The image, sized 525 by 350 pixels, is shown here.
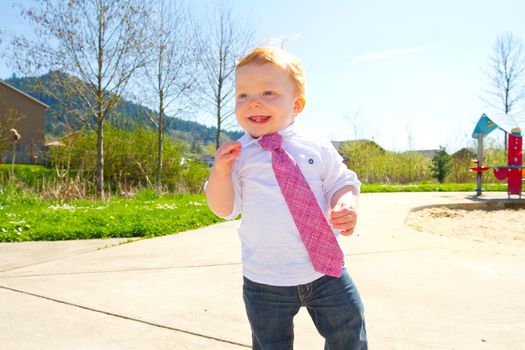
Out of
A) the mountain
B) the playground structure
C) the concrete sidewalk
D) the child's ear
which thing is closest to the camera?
the child's ear

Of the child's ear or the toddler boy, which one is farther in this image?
the child's ear

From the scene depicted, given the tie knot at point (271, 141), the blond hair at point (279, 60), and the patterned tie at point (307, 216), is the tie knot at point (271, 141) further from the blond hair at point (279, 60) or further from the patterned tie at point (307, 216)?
the blond hair at point (279, 60)

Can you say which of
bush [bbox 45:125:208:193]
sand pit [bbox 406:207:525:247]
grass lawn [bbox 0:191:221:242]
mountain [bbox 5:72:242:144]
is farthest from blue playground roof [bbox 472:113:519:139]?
grass lawn [bbox 0:191:221:242]

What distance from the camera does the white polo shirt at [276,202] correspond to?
1.57 m

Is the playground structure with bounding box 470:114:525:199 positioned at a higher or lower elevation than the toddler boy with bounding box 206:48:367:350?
higher

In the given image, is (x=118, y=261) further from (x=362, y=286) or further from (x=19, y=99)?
(x=19, y=99)

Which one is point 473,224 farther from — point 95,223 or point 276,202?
point 276,202

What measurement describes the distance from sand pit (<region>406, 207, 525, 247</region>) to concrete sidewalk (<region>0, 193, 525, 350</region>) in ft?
4.79

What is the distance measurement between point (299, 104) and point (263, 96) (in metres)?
0.20

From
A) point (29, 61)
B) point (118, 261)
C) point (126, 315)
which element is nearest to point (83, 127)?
point (29, 61)

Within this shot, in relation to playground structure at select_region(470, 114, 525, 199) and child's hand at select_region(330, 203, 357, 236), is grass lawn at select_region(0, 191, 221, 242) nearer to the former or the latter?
child's hand at select_region(330, 203, 357, 236)

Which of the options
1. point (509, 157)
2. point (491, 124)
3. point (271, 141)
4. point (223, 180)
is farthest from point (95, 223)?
point (491, 124)

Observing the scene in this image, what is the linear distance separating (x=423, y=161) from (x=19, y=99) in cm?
4064

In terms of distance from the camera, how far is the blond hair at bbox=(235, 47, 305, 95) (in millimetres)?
1630
